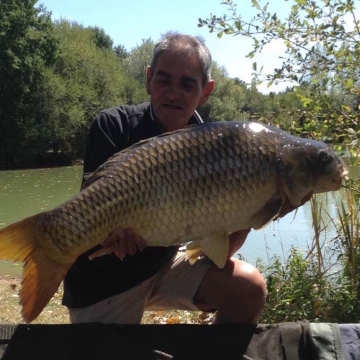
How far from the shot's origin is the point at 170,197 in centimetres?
161

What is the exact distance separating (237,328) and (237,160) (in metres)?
0.57

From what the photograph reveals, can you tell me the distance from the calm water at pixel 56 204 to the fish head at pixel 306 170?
6.67ft

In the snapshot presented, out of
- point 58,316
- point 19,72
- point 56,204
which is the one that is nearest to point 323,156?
point 58,316

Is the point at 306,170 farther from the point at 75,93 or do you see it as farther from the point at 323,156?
the point at 75,93

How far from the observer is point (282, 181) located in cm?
169

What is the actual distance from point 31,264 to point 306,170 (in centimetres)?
80

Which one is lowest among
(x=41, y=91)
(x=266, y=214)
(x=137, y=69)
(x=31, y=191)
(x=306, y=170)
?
(x=31, y=191)

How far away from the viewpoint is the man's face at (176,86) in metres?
2.05

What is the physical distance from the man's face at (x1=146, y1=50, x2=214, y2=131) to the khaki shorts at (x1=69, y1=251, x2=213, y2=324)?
488 millimetres

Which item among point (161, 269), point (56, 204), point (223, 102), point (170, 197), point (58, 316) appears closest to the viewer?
point (170, 197)

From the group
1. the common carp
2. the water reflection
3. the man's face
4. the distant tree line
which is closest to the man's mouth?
the man's face

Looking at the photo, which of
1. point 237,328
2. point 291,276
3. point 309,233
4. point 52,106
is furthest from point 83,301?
point 52,106

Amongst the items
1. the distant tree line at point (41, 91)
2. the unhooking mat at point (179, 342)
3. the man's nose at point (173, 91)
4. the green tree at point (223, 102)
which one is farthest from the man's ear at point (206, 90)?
the green tree at point (223, 102)

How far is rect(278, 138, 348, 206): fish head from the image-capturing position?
1688 mm
